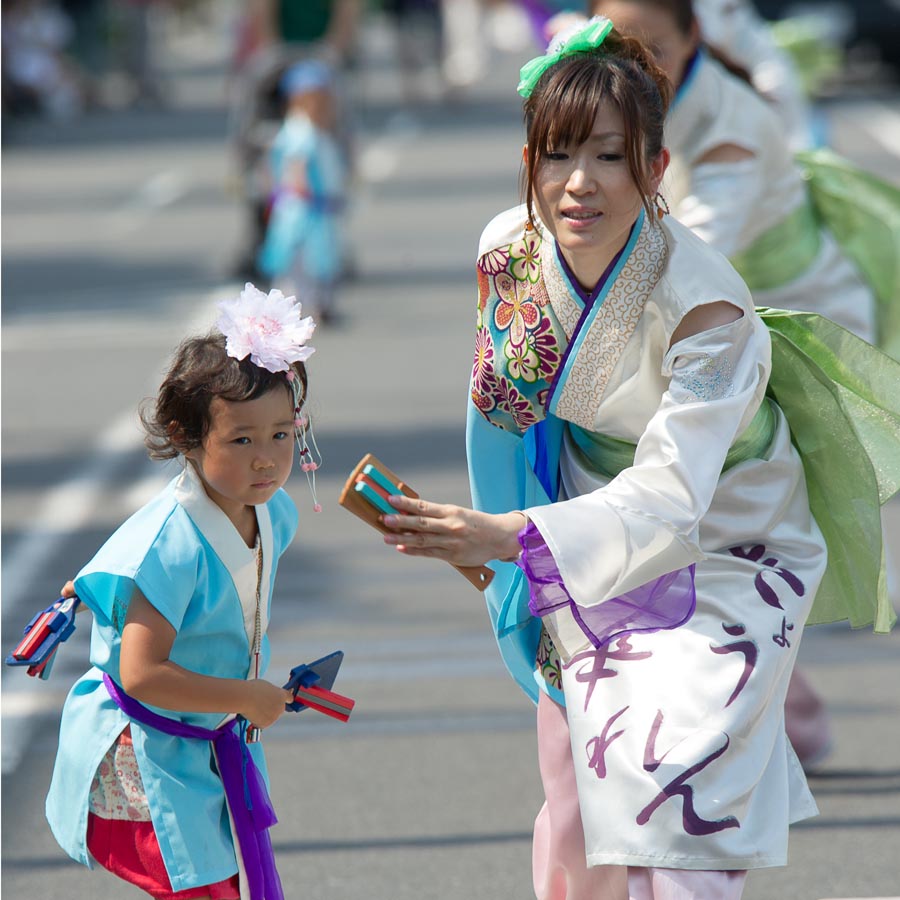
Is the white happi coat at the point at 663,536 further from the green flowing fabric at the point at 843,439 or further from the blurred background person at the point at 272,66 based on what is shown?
the blurred background person at the point at 272,66

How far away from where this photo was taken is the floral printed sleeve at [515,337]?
3164mm

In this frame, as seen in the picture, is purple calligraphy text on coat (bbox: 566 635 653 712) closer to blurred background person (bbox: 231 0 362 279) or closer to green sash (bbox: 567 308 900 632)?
green sash (bbox: 567 308 900 632)

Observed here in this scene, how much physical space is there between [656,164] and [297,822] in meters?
2.12

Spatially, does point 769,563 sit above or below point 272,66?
above

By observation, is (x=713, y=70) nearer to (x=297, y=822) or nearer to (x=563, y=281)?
(x=563, y=281)

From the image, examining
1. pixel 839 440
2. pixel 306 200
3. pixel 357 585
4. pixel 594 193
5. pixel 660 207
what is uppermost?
pixel 594 193

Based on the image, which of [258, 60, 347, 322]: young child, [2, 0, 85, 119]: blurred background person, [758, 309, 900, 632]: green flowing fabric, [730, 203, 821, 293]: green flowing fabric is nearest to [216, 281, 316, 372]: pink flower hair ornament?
[758, 309, 900, 632]: green flowing fabric

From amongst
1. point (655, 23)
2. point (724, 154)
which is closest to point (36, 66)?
point (724, 154)

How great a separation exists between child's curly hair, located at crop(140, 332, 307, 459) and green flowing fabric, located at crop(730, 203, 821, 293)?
2.11 m

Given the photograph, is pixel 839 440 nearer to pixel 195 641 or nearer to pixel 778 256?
pixel 195 641

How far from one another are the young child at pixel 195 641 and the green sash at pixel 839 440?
0.60 metres

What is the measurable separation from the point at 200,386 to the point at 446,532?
53 cm

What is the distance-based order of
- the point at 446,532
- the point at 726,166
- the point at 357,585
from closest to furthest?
1. the point at 446,532
2. the point at 726,166
3. the point at 357,585

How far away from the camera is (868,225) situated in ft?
17.4
